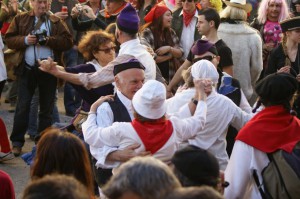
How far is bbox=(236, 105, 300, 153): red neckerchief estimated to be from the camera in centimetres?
471

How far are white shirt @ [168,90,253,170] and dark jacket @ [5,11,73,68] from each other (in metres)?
3.72

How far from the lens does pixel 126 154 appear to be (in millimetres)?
4797

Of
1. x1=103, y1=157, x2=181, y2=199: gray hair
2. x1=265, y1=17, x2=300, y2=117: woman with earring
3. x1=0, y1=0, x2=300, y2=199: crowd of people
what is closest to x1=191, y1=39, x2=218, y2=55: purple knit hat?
x1=0, y1=0, x2=300, y2=199: crowd of people

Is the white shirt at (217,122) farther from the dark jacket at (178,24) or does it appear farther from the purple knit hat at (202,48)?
the dark jacket at (178,24)

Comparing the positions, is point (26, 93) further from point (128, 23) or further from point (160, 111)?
point (160, 111)

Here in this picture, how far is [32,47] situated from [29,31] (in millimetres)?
206

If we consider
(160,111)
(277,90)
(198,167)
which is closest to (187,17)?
(277,90)

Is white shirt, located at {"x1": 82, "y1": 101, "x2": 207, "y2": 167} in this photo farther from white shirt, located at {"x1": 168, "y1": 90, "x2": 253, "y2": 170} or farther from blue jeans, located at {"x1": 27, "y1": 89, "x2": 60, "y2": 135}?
blue jeans, located at {"x1": 27, "y1": 89, "x2": 60, "y2": 135}

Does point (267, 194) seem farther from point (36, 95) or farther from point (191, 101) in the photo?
point (36, 95)

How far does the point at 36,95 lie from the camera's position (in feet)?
31.0

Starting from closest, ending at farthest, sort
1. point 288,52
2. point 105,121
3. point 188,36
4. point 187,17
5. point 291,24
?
1. point 105,121
2. point 291,24
3. point 288,52
4. point 188,36
5. point 187,17

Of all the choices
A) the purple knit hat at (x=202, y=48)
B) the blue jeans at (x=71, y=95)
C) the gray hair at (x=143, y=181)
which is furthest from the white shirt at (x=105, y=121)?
the blue jeans at (x=71, y=95)

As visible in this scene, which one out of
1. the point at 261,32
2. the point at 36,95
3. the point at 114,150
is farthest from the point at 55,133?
Result: the point at 261,32

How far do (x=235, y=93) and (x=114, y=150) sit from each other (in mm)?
1812
